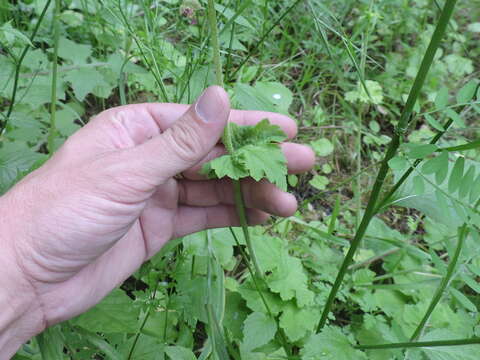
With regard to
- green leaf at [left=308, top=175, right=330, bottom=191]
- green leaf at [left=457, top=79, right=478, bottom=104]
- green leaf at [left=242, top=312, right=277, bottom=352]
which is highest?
green leaf at [left=457, top=79, right=478, bottom=104]

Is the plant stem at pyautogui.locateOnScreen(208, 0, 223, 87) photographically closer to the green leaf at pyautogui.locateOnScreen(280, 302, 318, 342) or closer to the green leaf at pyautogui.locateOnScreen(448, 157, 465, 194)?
the green leaf at pyautogui.locateOnScreen(448, 157, 465, 194)

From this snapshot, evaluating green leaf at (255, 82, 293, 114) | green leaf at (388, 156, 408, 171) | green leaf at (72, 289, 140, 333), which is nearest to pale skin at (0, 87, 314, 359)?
green leaf at (72, 289, 140, 333)

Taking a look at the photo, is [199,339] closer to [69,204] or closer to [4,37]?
[69,204]

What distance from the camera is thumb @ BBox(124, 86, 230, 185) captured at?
0.97 m

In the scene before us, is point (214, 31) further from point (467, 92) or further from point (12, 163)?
point (12, 163)

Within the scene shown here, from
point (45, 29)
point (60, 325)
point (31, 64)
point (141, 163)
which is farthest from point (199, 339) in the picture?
point (45, 29)

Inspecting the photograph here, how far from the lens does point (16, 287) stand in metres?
1.04

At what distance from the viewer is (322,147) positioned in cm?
217

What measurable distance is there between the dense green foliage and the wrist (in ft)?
0.25

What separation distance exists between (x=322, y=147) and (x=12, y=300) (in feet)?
5.10

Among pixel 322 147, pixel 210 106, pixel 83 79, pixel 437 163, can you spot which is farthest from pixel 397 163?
pixel 322 147

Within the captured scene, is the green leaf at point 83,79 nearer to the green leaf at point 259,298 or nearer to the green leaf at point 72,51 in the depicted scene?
the green leaf at point 72,51

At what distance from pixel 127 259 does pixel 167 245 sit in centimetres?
13

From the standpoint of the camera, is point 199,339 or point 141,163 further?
point 199,339
